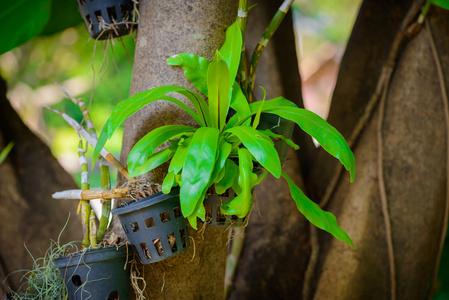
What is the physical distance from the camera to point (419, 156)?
1661 millimetres

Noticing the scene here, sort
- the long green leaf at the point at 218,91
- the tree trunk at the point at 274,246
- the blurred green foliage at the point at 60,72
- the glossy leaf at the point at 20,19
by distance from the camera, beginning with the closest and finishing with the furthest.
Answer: the long green leaf at the point at 218,91
the glossy leaf at the point at 20,19
the tree trunk at the point at 274,246
the blurred green foliage at the point at 60,72

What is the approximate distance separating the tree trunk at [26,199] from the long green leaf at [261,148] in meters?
1.03

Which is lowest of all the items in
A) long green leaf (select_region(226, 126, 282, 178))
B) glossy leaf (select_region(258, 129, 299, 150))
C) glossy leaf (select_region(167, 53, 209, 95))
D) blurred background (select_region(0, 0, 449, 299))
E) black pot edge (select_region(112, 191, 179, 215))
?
blurred background (select_region(0, 0, 449, 299))

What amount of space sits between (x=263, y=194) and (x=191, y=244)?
0.61 meters

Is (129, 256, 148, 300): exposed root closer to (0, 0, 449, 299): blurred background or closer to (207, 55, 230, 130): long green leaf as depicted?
(207, 55, 230, 130): long green leaf

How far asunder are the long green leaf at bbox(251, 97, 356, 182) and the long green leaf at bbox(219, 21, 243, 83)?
12cm

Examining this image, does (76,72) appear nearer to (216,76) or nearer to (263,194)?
(263,194)

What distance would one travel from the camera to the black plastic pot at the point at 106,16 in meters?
1.32

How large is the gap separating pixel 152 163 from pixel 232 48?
30 cm

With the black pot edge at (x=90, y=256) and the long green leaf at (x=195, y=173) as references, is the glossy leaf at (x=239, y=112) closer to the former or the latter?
the long green leaf at (x=195, y=173)

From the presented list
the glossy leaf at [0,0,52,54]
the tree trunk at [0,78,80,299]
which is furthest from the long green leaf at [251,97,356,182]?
the tree trunk at [0,78,80,299]

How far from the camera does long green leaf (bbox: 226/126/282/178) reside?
950 millimetres

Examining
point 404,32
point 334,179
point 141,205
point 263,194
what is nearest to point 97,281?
point 141,205

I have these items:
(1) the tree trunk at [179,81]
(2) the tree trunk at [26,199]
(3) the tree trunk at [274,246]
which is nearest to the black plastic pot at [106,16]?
(1) the tree trunk at [179,81]
